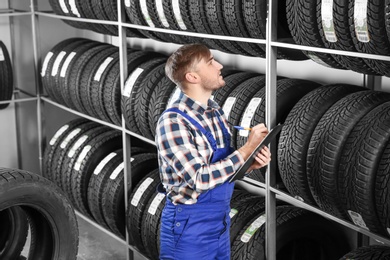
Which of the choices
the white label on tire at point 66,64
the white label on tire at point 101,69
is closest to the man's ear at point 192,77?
the white label on tire at point 101,69

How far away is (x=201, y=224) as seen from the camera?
10.5ft

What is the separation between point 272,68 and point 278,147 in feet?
1.38

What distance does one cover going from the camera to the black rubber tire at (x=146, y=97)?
4.44 metres

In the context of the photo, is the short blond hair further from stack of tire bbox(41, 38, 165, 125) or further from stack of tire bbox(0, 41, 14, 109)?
stack of tire bbox(0, 41, 14, 109)

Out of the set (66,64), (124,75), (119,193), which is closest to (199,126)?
(124,75)

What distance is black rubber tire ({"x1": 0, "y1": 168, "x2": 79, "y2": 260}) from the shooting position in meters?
2.88

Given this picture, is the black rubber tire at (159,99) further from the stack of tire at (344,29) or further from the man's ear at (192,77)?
the stack of tire at (344,29)

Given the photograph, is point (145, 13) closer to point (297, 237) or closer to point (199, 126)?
point (199, 126)

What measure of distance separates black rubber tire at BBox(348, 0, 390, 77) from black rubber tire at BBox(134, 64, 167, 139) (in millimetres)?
1892

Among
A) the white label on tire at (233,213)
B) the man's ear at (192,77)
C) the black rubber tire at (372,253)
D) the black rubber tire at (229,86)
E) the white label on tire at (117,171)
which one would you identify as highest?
the man's ear at (192,77)

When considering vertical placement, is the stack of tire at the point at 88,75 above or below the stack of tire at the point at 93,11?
below

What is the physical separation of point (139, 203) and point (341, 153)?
77.1 inches

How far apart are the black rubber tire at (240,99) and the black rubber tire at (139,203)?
3.49 ft

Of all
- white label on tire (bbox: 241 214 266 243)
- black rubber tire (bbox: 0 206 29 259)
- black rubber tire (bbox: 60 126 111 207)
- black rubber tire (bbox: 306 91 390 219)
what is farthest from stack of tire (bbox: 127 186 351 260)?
black rubber tire (bbox: 60 126 111 207)
